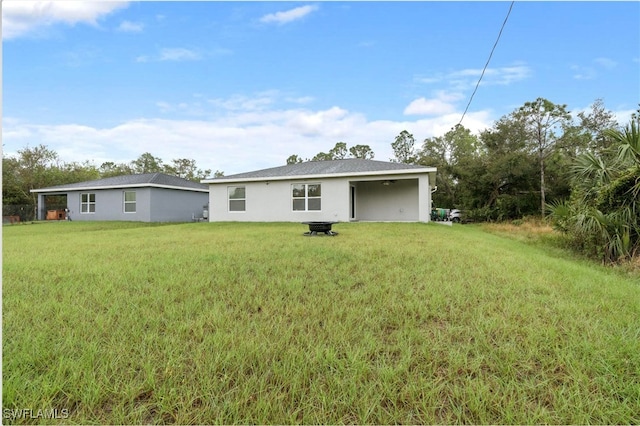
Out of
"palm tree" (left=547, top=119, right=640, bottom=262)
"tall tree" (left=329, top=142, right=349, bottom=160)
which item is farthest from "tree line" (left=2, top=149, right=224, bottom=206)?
"palm tree" (left=547, top=119, right=640, bottom=262)

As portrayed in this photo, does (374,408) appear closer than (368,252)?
Yes

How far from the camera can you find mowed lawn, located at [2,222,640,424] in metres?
1.96

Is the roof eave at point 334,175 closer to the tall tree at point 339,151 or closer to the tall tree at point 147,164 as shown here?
the tall tree at point 339,151

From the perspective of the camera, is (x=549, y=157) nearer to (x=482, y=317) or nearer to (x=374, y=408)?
(x=482, y=317)

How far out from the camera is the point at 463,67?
10305 millimetres

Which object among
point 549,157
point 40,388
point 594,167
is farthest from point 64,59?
point 549,157

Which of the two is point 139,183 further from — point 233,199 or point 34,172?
point 34,172

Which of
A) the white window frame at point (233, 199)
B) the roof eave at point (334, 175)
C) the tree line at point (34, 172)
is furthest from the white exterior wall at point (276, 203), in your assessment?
the tree line at point (34, 172)

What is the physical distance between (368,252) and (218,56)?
636 centimetres

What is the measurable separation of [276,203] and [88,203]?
46.7 ft

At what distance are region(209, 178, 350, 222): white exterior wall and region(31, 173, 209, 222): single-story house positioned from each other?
4.55 meters

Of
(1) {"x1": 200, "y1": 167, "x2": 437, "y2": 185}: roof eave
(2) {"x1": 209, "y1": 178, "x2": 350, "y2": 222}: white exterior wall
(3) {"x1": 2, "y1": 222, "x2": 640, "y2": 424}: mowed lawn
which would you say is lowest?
(3) {"x1": 2, "y1": 222, "x2": 640, "y2": 424}: mowed lawn

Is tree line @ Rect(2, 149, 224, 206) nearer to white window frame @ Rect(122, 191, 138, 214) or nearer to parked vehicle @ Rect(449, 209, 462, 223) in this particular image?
white window frame @ Rect(122, 191, 138, 214)

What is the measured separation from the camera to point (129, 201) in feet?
65.6
